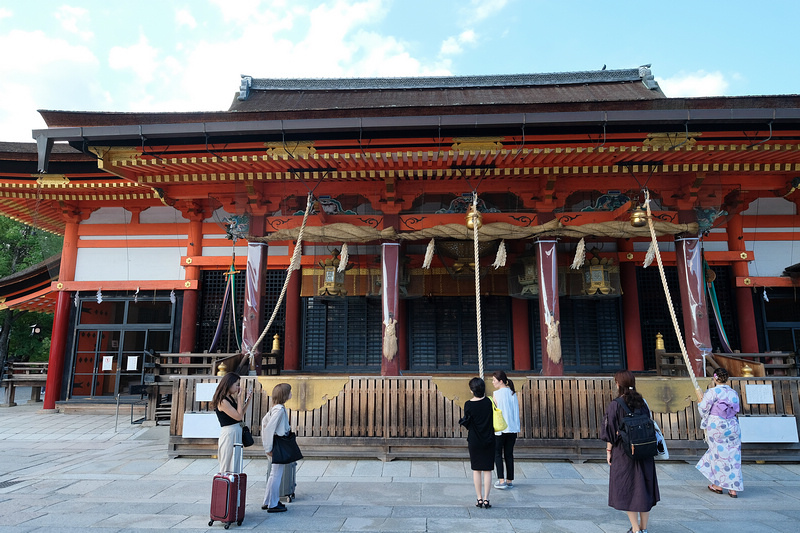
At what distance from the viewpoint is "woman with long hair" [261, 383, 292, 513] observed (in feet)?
16.3

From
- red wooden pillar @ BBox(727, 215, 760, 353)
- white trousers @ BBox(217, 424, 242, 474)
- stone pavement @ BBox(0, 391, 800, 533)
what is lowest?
stone pavement @ BBox(0, 391, 800, 533)

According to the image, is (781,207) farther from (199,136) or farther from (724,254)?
(199,136)

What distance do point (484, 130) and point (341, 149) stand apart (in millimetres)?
2587

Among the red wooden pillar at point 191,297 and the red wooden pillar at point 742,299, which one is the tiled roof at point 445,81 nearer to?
the red wooden pillar at point 742,299

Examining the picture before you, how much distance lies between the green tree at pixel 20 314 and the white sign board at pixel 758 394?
882 inches

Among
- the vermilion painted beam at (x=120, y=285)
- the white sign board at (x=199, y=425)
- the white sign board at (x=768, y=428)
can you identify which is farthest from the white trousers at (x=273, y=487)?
the vermilion painted beam at (x=120, y=285)

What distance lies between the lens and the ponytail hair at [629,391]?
4.15 m

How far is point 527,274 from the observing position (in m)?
10.3

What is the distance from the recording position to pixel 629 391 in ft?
13.7

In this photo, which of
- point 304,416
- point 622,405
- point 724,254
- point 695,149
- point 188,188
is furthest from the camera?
point 724,254

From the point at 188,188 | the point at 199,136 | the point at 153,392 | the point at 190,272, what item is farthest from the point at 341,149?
the point at 153,392

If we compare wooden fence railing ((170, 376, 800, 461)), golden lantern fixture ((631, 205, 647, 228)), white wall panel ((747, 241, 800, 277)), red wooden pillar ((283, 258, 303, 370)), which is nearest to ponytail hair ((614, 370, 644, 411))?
wooden fence railing ((170, 376, 800, 461))

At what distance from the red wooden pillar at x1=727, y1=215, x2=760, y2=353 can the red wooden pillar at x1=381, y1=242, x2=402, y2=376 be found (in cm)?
829

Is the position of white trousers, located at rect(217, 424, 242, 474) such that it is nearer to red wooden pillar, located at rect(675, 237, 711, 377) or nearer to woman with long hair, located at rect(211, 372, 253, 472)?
woman with long hair, located at rect(211, 372, 253, 472)
